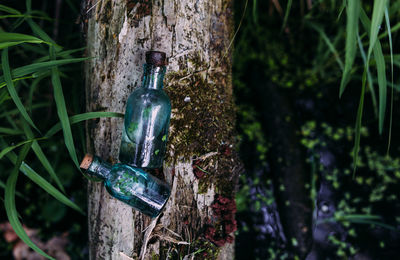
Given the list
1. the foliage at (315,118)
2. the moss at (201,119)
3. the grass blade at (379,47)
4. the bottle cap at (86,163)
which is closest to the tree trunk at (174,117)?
the moss at (201,119)

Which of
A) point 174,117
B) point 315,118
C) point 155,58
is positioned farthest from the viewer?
point 315,118

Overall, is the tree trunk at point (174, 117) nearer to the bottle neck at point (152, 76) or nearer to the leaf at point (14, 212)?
the bottle neck at point (152, 76)

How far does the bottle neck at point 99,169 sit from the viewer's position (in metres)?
0.87

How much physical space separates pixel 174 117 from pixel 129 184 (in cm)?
28

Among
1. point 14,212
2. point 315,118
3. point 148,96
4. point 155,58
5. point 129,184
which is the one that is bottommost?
point 14,212

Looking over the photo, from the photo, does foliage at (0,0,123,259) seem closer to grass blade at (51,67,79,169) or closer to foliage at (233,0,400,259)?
grass blade at (51,67,79,169)

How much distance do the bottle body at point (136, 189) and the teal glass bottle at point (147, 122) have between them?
4cm

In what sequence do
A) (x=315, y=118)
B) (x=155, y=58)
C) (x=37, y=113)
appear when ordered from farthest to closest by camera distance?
(x=315, y=118) → (x=37, y=113) → (x=155, y=58)

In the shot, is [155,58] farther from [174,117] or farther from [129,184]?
[129,184]

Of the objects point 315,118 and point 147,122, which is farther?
point 315,118

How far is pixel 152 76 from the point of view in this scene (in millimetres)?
863

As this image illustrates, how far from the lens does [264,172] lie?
163cm

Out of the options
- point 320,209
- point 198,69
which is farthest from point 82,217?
point 320,209

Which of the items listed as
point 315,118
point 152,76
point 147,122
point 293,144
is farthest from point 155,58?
point 315,118
